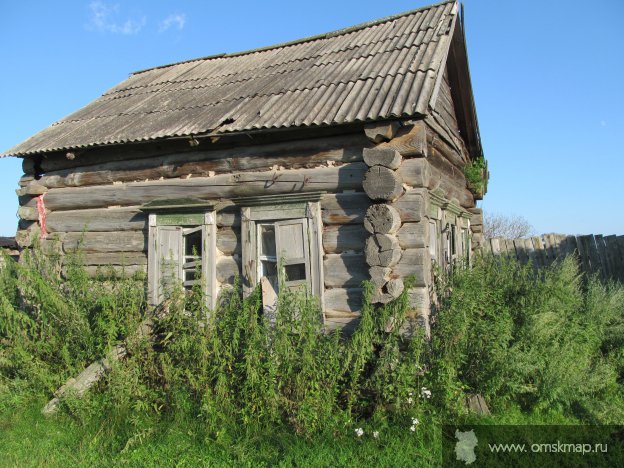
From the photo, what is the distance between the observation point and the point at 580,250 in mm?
11320

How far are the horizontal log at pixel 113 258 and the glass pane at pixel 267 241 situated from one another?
1869mm

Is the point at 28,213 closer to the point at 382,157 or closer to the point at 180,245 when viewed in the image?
the point at 180,245

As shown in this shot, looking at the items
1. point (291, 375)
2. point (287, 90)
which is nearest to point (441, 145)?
point (287, 90)

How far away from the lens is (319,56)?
874cm

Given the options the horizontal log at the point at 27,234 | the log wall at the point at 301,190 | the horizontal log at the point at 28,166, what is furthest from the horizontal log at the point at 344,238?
the horizontal log at the point at 28,166

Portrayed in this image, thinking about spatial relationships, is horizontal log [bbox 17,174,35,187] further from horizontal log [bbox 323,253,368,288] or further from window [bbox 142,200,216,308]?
horizontal log [bbox 323,253,368,288]

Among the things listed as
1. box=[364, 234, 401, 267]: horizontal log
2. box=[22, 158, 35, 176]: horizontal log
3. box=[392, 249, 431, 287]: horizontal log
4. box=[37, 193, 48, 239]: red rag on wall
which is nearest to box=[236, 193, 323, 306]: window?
box=[364, 234, 401, 267]: horizontal log

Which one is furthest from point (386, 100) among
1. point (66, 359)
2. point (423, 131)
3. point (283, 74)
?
point (66, 359)

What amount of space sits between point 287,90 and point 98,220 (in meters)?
3.41

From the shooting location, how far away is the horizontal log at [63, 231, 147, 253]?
7500 mm

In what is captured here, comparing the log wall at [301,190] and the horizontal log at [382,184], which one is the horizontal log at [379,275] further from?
the horizontal log at [382,184]

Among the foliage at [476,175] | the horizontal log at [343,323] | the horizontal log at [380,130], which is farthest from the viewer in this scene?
the foliage at [476,175]

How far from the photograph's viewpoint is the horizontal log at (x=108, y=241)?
7.50m

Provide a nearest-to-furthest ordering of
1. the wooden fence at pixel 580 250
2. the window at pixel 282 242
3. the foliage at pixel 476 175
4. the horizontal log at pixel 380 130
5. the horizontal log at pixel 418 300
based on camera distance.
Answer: the horizontal log at pixel 418 300 < the horizontal log at pixel 380 130 < the window at pixel 282 242 < the foliage at pixel 476 175 < the wooden fence at pixel 580 250
